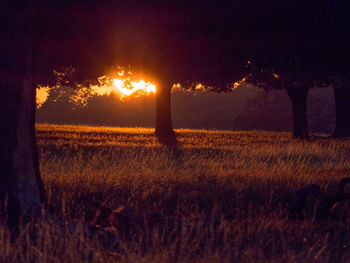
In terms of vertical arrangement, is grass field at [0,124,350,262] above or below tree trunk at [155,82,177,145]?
below

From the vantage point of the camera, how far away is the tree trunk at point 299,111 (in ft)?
101

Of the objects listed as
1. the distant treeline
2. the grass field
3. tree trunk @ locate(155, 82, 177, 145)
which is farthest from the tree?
the distant treeline

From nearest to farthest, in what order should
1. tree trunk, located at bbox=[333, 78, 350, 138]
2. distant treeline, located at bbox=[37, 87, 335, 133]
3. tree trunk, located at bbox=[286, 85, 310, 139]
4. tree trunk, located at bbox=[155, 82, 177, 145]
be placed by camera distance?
tree trunk, located at bbox=[155, 82, 177, 145], tree trunk, located at bbox=[333, 78, 350, 138], tree trunk, located at bbox=[286, 85, 310, 139], distant treeline, located at bbox=[37, 87, 335, 133]

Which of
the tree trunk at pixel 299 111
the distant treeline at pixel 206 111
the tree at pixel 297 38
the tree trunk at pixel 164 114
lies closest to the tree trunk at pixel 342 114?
the tree trunk at pixel 299 111

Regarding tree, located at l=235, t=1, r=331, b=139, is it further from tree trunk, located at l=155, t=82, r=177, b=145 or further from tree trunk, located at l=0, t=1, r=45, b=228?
tree trunk, located at l=155, t=82, r=177, b=145

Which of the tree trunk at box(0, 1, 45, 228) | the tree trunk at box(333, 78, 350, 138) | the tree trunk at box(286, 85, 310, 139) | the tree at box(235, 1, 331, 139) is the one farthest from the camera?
the tree trunk at box(286, 85, 310, 139)

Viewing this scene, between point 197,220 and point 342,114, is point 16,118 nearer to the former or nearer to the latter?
point 197,220

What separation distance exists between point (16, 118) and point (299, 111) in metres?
27.2

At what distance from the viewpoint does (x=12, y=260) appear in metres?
4.80

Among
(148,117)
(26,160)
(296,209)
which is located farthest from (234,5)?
(148,117)

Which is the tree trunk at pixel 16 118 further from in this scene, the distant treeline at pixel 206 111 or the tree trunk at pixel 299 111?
the distant treeline at pixel 206 111

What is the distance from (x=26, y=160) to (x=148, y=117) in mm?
72181

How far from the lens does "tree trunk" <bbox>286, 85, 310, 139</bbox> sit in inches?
1211

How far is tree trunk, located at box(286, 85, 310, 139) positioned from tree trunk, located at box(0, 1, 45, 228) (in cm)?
2604
